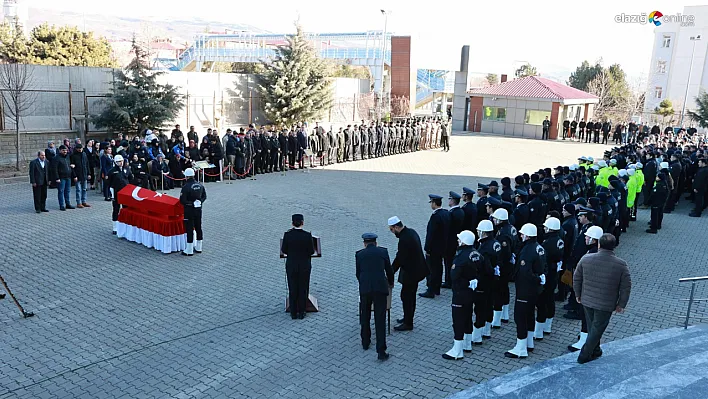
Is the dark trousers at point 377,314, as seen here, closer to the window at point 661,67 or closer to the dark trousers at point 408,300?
the dark trousers at point 408,300

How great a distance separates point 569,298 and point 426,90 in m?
45.8

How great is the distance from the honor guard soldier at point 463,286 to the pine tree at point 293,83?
21.6 m

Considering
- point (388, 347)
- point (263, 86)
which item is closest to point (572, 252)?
point (388, 347)

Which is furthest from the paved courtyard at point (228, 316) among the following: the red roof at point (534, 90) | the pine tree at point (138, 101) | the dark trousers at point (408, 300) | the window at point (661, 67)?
the window at point (661, 67)

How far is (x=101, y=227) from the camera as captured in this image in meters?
13.3

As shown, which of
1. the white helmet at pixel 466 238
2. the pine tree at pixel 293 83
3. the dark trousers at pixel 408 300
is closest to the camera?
the white helmet at pixel 466 238

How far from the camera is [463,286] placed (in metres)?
7.12

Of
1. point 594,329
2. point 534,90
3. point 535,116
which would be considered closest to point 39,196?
point 594,329

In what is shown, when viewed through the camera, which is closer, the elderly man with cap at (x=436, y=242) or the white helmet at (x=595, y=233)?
the white helmet at (x=595, y=233)

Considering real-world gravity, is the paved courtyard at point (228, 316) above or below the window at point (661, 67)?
below

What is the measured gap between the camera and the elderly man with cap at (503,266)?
7.91 meters

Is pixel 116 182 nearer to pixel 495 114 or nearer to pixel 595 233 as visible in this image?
pixel 595 233

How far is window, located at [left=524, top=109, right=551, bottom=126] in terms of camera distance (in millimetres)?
37969

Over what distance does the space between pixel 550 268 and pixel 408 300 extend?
2.10m
